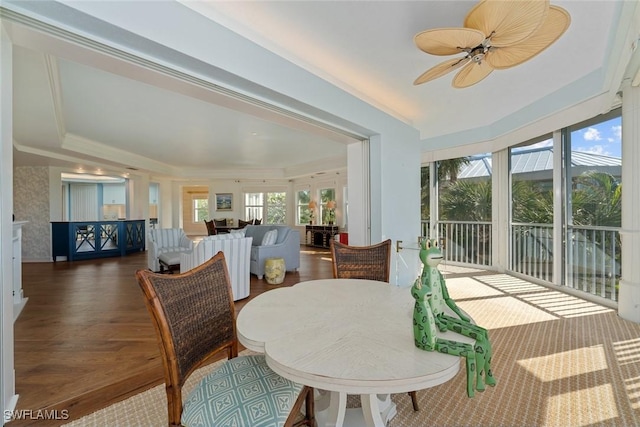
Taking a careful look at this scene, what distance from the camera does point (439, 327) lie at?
3.42 ft

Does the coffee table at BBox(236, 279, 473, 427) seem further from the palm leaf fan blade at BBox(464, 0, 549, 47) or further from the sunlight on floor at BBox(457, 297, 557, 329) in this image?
the sunlight on floor at BBox(457, 297, 557, 329)

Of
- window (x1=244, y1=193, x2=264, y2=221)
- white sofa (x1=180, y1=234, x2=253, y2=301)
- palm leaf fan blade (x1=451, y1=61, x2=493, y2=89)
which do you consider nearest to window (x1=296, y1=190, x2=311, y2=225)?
window (x1=244, y1=193, x2=264, y2=221)

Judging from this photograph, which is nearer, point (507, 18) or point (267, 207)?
point (507, 18)

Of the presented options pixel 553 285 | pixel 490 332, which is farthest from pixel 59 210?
pixel 553 285

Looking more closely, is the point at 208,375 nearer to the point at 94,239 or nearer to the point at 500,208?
the point at 500,208

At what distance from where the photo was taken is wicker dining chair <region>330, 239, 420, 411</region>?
210cm

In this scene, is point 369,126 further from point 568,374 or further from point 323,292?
point 568,374

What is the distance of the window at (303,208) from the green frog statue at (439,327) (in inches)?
327

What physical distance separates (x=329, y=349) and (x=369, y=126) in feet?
8.97

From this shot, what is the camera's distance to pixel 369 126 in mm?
3184

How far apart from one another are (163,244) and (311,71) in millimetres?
4276

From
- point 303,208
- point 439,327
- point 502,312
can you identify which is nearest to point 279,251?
point 502,312

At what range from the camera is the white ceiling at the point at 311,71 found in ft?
6.30

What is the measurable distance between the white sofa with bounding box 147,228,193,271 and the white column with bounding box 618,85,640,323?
5758 mm
